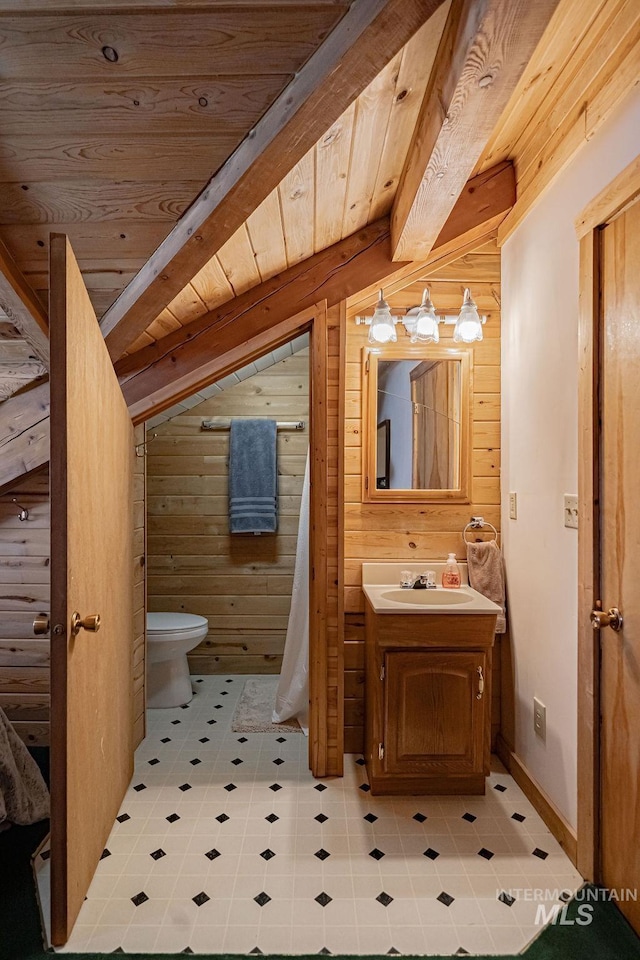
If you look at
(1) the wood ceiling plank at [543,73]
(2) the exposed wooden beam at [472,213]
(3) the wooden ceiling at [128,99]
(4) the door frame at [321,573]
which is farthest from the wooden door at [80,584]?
(1) the wood ceiling plank at [543,73]

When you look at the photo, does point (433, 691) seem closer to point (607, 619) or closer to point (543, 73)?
point (607, 619)

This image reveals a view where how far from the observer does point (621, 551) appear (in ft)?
5.30

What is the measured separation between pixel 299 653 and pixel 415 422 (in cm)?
132

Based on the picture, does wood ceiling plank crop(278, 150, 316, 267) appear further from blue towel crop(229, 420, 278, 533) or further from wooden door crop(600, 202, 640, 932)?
blue towel crop(229, 420, 278, 533)

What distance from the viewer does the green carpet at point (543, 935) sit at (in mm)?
1469

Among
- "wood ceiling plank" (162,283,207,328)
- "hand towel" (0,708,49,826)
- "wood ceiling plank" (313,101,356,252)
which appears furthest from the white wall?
"hand towel" (0,708,49,826)

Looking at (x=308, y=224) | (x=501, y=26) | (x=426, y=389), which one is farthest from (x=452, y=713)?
(x=501, y=26)

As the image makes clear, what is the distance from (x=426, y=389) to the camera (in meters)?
2.63

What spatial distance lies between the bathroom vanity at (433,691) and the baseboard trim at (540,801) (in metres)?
0.18

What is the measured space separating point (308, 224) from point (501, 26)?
3.29 ft

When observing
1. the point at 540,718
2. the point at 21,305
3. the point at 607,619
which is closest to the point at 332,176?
the point at 21,305

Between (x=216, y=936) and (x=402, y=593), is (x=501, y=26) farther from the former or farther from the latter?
(x=216, y=936)

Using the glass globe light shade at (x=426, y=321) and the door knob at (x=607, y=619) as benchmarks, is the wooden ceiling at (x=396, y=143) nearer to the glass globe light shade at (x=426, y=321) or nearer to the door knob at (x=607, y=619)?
the glass globe light shade at (x=426, y=321)

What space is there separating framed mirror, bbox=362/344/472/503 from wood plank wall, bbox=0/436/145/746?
1.12m
